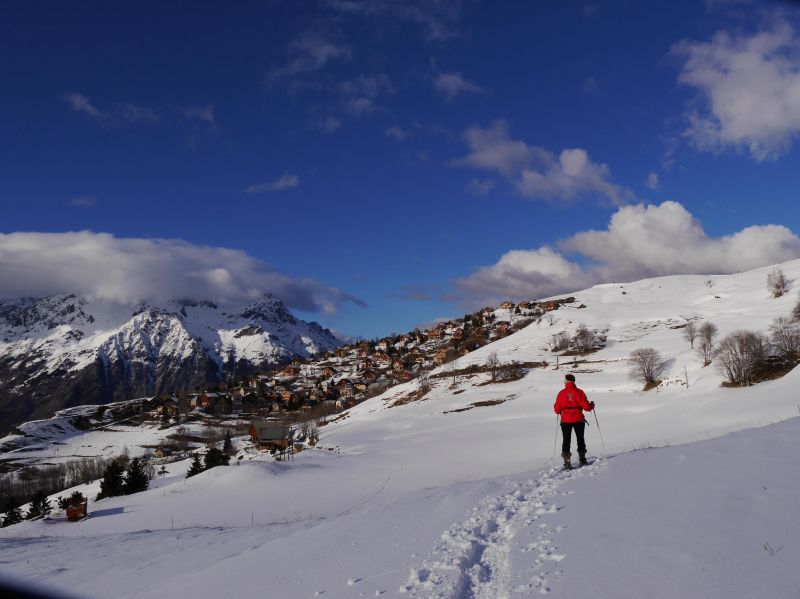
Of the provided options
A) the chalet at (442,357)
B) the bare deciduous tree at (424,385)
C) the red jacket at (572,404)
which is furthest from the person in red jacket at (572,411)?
the chalet at (442,357)

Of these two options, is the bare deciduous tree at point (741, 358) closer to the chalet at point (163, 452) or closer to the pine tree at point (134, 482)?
the pine tree at point (134, 482)

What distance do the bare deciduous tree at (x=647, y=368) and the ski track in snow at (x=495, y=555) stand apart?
58.3 meters

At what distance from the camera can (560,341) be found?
11438 centimetres

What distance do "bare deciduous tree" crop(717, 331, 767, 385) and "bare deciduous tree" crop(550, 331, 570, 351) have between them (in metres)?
63.6

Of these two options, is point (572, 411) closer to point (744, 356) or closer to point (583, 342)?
point (744, 356)

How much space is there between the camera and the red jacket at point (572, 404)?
42.1 feet

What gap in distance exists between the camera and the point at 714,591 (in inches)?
160

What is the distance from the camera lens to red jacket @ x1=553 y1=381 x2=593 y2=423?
1283 centimetres

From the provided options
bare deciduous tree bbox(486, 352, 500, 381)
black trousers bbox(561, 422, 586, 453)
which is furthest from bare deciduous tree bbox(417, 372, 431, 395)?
black trousers bbox(561, 422, 586, 453)

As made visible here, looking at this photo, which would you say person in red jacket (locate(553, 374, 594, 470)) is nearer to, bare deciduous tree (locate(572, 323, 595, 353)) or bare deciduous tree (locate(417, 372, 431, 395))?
bare deciduous tree (locate(417, 372, 431, 395))

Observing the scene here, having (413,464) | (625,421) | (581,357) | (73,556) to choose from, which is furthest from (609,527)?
(581,357)

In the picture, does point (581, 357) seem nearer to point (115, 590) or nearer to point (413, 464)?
point (413, 464)

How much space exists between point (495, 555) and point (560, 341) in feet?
377

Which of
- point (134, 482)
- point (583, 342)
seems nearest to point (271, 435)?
point (134, 482)
